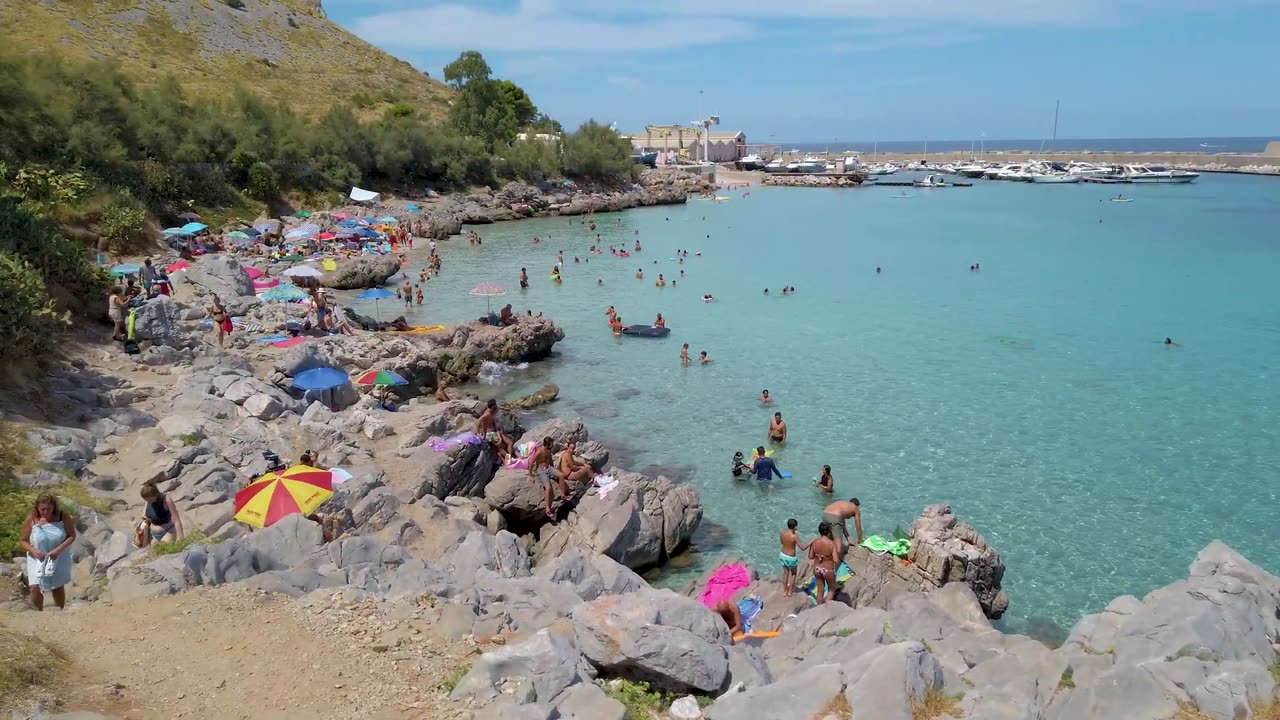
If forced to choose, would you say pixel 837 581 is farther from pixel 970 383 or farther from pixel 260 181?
pixel 260 181

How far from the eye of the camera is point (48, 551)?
8.77 meters

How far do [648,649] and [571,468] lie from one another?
24.8 feet

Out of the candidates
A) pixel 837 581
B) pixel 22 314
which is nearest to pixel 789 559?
pixel 837 581

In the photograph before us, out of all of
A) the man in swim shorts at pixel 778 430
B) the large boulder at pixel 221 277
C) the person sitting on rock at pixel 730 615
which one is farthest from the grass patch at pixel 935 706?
the large boulder at pixel 221 277

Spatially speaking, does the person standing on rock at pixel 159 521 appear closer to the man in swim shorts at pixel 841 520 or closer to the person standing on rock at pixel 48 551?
the person standing on rock at pixel 48 551

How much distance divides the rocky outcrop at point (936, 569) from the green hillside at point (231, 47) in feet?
221

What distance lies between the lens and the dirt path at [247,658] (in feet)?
22.6

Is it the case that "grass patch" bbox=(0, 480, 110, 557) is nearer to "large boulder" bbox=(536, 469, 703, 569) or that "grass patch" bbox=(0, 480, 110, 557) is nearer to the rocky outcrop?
"large boulder" bbox=(536, 469, 703, 569)

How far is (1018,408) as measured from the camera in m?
22.3

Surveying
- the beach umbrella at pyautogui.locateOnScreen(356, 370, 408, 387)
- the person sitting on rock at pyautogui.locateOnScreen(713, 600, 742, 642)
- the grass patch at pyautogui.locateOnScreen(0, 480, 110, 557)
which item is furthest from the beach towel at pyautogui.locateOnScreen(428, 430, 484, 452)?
the person sitting on rock at pyautogui.locateOnScreen(713, 600, 742, 642)

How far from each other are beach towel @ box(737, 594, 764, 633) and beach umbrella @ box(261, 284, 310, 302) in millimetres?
20183

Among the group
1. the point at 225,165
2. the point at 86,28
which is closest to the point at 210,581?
the point at 225,165

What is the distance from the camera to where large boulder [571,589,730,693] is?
7.78m

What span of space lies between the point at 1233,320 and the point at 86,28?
88559mm
